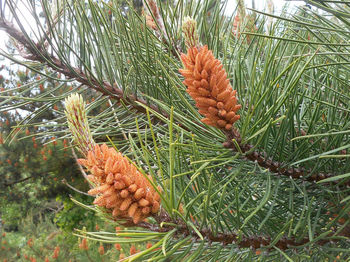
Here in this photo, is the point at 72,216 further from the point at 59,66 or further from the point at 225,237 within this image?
the point at 225,237

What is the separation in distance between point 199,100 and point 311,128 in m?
0.16

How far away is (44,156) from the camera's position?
9.13 feet

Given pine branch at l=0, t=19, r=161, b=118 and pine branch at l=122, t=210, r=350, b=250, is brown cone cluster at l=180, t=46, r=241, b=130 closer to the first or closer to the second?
pine branch at l=122, t=210, r=350, b=250

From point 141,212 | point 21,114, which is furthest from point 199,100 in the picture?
point 21,114

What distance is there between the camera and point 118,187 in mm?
316

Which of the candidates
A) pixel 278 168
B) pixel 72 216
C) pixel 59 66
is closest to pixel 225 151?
pixel 278 168

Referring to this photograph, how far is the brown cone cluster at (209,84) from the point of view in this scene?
327 millimetres

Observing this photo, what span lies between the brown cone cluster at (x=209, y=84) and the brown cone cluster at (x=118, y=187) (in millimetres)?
106

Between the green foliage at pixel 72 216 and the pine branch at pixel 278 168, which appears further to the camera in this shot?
the green foliage at pixel 72 216

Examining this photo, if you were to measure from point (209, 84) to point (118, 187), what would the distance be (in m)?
0.14

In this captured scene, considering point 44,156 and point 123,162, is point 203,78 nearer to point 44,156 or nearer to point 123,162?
point 123,162

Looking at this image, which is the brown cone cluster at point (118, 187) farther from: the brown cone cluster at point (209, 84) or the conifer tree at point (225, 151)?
the brown cone cluster at point (209, 84)

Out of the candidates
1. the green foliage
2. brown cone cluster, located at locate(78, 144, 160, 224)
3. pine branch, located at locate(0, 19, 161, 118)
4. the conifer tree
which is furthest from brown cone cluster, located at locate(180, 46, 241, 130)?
the green foliage

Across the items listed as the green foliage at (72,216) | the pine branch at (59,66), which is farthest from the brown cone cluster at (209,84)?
the green foliage at (72,216)
